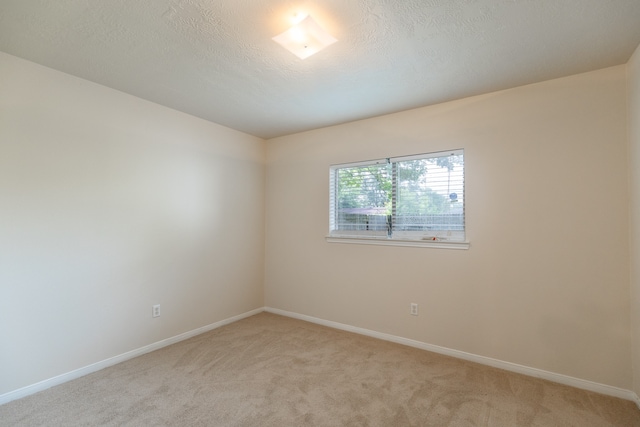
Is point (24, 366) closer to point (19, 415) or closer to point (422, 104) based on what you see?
point (19, 415)

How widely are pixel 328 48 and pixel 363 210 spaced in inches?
74.0

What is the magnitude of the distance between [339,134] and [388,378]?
258cm

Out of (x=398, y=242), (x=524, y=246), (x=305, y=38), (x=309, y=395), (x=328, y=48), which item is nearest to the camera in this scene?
(x=305, y=38)

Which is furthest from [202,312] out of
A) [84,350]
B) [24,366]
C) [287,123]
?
[287,123]

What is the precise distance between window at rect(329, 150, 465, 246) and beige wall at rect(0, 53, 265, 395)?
147 centimetres

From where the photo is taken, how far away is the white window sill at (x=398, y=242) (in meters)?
2.73

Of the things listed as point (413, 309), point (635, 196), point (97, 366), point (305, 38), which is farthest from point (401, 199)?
point (97, 366)

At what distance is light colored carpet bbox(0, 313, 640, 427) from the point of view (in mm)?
1839

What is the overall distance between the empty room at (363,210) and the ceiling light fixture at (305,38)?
0.04ft

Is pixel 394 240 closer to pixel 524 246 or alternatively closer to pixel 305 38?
pixel 524 246

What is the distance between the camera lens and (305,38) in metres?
1.75

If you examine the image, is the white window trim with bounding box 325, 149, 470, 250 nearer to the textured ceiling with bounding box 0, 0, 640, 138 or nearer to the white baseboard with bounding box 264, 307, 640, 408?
the textured ceiling with bounding box 0, 0, 640, 138

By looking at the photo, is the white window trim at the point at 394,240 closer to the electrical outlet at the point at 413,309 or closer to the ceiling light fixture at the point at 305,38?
the electrical outlet at the point at 413,309

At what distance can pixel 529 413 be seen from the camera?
190 cm
